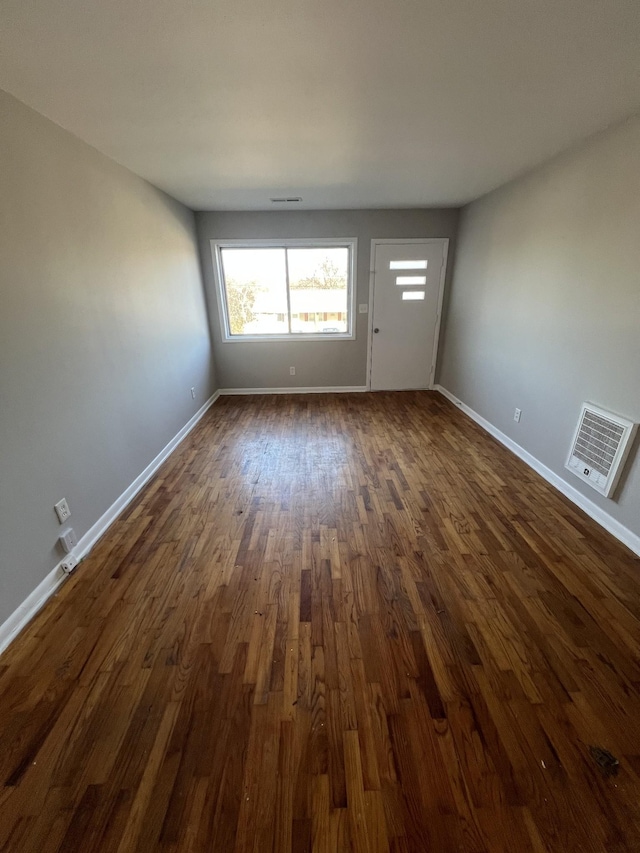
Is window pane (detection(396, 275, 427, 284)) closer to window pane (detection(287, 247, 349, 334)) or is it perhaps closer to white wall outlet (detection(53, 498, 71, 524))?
window pane (detection(287, 247, 349, 334))

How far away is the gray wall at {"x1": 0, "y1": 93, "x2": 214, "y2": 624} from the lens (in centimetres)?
156

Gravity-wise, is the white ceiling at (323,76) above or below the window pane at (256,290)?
above

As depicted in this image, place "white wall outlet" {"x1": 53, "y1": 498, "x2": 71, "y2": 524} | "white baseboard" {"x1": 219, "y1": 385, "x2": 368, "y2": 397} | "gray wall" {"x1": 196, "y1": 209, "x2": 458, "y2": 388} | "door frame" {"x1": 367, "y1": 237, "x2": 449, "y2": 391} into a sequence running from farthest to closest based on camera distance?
"white baseboard" {"x1": 219, "y1": 385, "x2": 368, "y2": 397} < "door frame" {"x1": 367, "y1": 237, "x2": 449, "y2": 391} < "gray wall" {"x1": 196, "y1": 209, "x2": 458, "y2": 388} < "white wall outlet" {"x1": 53, "y1": 498, "x2": 71, "y2": 524}

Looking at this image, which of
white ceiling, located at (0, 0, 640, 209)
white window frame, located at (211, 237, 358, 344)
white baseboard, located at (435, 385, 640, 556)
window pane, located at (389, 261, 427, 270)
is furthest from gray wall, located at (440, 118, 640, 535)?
white window frame, located at (211, 237, 358, 344)

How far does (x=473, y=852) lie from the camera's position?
0.94 metres

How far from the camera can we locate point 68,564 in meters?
1.88

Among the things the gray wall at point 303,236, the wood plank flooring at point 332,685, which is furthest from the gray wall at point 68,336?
the gray wall at point 303,236

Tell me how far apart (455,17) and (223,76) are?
94 centimetres

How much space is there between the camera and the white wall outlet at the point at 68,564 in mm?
1864

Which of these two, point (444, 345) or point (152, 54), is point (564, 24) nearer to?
point (152, 54)

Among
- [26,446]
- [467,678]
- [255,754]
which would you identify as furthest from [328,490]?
[26,446]

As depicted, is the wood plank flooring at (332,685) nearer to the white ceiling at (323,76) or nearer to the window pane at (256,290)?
the white ceiling at (323,76)

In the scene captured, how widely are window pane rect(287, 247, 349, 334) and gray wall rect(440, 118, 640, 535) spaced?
1.58 meters

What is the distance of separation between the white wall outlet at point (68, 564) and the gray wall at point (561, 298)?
3316 mm
